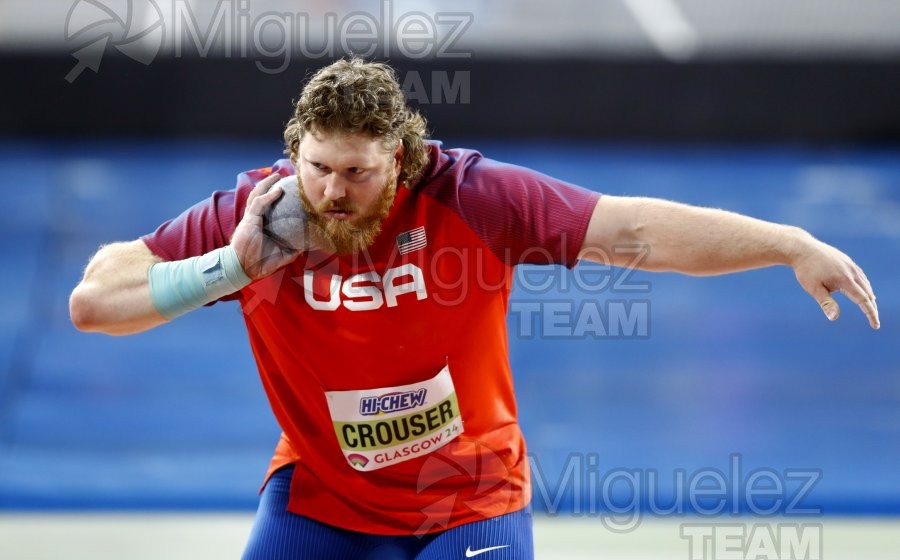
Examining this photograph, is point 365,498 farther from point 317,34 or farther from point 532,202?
point 317,34

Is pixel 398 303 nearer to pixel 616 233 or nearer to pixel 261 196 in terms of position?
pixel 261 196

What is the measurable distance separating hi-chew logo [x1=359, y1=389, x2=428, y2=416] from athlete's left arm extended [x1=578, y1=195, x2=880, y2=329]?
0.51 metres

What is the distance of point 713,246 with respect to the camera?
2383 millimetres

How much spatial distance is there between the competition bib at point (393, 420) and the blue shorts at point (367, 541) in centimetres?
17

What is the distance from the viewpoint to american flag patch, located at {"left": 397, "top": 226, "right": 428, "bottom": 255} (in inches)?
97.2

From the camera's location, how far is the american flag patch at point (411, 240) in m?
2.47

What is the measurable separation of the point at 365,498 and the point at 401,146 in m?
0.83

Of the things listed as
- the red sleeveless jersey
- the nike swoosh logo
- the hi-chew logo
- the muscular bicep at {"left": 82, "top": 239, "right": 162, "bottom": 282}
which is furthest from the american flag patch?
the nike swoosh logo

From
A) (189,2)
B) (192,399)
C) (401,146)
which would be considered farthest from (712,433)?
(189,2)

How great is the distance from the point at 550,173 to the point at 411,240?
15.0ft

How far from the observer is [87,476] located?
4.34 metres

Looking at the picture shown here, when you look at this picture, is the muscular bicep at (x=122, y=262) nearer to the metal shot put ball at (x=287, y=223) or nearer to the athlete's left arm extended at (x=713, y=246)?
the metal shot put ball at (x=287, y=223)

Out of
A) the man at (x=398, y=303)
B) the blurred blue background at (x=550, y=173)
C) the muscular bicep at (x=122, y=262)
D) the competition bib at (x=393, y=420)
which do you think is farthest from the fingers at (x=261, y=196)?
the blurred blue background at (x=550, y=173)

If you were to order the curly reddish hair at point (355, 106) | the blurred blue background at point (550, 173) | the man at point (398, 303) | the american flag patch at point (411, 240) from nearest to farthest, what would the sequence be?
1. the curly reddish hair at point (355, 106)
2. the man at point (398, 303)
3. the american flag patch at point (411, 240)
4. the blurred blue background at point (550, 173)
